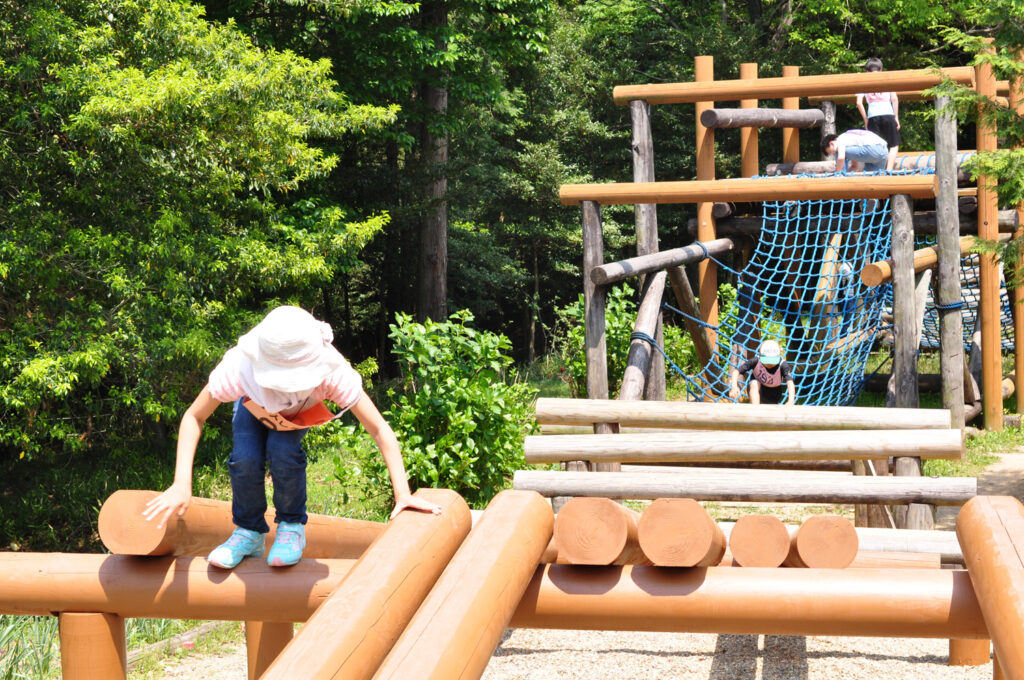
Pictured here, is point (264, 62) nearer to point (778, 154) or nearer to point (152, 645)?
point (152, 645)

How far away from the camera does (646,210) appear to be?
8727mm

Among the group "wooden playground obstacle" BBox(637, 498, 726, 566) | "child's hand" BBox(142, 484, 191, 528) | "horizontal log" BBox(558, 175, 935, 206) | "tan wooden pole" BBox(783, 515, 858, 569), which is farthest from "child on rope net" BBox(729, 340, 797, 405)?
"child's hand" BBox(142, 484, 191, 528)

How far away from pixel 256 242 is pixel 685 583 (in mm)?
7313

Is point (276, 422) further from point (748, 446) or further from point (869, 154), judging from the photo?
point (869, 154)

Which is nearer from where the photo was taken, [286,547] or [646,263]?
[286,547]

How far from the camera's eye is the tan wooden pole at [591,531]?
100 inches

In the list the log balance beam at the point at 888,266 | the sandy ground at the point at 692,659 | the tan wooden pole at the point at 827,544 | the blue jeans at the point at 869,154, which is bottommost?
the sandy ground at the point at 692,659

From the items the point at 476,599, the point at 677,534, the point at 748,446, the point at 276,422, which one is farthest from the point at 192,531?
the point at 748,446

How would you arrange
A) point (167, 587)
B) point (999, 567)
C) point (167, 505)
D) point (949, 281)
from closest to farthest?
1. point (999, 567)
2. point (167, 505)
3. point (167, 587)
4. point (949, 281)

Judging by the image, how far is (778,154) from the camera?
1977 centimetres

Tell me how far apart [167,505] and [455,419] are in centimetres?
463

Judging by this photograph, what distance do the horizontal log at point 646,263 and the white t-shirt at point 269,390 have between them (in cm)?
411

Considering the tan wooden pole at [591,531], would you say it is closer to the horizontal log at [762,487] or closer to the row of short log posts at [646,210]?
the horizontal log at [762,487]

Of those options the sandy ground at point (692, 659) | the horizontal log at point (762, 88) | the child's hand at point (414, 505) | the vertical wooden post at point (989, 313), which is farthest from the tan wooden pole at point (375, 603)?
the vertical wooden post at point (989, 313)
